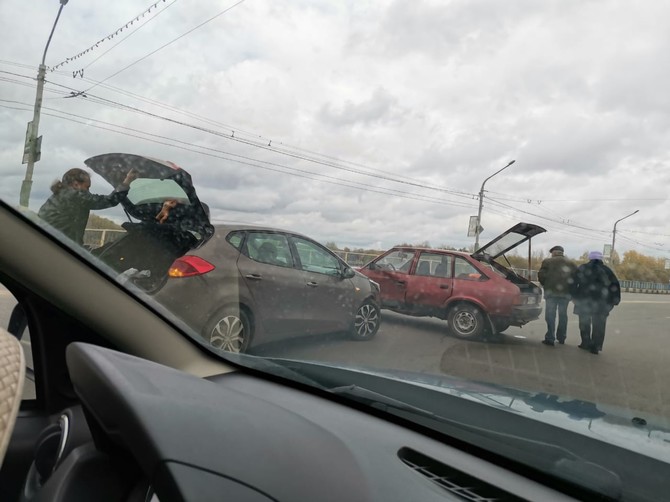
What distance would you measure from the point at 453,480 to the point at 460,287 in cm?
514

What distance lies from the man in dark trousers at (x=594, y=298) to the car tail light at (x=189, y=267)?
3.54 m

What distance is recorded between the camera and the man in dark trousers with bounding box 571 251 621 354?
4.56 m

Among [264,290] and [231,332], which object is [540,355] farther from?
[231,332]

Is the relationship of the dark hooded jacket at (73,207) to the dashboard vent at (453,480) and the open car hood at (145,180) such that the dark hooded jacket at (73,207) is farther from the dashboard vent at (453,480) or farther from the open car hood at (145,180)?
the dashboard vent at (453,480)

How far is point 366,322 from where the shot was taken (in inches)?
199

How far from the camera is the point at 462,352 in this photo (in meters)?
4.03

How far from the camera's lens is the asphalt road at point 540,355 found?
2922 mm

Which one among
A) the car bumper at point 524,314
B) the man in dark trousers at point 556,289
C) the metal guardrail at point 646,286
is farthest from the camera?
the car bumper at point 524,314

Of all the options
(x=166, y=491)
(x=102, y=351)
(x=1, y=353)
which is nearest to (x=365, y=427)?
(x=166, y=491)

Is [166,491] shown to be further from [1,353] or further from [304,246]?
[304,246]

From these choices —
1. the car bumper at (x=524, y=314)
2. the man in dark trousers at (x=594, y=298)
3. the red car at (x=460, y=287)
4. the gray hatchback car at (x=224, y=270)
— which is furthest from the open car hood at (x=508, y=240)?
the gray hatchback car at (x=224, y=270)

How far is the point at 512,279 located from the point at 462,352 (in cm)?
253

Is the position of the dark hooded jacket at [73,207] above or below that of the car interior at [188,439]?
above

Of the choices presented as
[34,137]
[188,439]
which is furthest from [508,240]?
[188,439]
